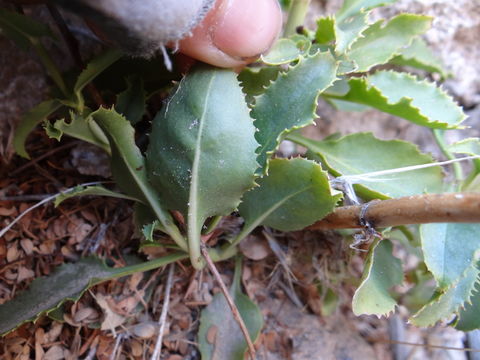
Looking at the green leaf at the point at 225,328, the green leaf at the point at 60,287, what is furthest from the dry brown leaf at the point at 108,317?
the green leaf at the point at 225,328

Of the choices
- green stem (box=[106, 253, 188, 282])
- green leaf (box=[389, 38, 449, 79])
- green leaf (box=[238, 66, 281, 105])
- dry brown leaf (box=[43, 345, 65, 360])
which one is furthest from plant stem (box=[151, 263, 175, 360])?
green leaf (box=[389, 38, 449, 79])

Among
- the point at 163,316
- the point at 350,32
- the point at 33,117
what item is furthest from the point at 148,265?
the point at 350,32

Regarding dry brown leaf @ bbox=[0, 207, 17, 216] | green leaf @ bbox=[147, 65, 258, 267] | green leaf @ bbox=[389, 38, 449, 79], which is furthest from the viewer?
green leaf @ bbox=[389, 38, 449, 79]

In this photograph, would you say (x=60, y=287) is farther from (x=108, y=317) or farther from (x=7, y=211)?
(x=7, y=211)

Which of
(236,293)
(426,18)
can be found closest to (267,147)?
(236,293)

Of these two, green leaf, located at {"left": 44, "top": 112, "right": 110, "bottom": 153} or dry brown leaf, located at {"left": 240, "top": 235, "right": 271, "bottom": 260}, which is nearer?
green leaf, located at {"left": 44, "top": 112, "right": 110, "bottom": 153}

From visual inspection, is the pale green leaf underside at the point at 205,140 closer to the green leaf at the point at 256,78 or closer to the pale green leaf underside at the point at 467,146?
the green leaf at the point at 256,78

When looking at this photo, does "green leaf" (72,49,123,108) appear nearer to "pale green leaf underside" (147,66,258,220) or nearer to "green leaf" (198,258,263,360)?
"pale green leaf underside" (147,66,258,220)

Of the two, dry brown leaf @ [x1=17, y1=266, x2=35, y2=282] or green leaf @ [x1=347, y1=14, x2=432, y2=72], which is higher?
green leaf @ [x1=347, y1=14, x2=432, y2=72]
